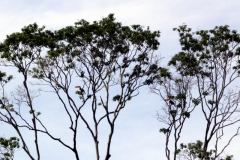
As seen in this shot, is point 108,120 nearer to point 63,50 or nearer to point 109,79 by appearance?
point 109,79

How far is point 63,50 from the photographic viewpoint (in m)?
23.2

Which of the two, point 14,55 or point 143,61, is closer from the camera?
point 14,55

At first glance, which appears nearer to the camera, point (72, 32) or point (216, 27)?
point (72, 32)

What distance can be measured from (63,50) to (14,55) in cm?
233

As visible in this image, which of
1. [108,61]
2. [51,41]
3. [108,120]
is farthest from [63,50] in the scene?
[108,120]

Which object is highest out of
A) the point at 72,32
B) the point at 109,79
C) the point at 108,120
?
the point at 72,32

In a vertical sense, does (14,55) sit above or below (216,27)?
below

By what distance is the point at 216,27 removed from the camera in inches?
973

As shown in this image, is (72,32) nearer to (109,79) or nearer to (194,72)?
(109,79)

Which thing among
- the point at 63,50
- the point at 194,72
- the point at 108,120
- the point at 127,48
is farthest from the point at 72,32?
the point at 194,72

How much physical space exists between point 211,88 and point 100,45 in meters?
6.22

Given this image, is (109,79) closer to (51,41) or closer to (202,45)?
(51,41)

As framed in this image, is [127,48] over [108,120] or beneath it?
over

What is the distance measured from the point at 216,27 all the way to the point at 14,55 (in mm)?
10267
